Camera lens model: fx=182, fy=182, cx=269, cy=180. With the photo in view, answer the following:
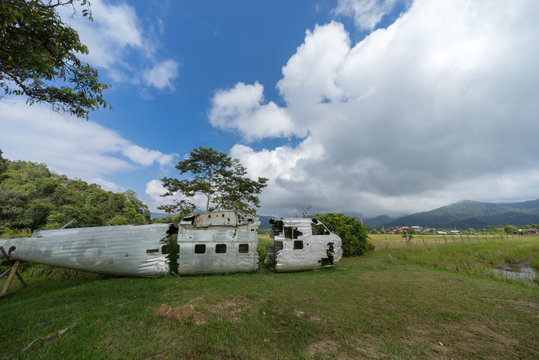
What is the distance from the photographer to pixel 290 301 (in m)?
6.55

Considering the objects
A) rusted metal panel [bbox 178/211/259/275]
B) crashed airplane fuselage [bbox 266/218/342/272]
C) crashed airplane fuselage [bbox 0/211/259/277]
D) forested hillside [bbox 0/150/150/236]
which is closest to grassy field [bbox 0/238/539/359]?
crashed airplane fuselage [bbox 0/211/259/277]

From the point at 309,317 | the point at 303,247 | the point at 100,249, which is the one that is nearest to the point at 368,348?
the point at 309,317

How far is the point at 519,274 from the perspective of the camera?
10258mm

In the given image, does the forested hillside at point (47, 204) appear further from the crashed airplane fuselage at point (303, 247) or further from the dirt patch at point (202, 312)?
the crashed airplane fuselage at point (303, 247)

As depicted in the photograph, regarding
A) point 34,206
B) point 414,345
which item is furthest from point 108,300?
point 34,206

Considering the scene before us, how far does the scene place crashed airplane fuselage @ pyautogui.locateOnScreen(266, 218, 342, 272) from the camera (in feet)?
35.6

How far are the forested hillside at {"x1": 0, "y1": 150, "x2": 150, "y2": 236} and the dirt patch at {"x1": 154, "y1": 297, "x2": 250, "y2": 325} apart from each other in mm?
13297

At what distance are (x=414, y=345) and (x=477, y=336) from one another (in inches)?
74.1

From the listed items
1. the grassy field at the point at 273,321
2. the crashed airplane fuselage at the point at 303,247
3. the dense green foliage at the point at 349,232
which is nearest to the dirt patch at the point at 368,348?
the grassy field at the point at 273,321

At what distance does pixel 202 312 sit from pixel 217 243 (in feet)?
15.6

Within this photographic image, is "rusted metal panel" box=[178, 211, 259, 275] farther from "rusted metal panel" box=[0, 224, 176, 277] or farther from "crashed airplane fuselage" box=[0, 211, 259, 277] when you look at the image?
"rusted metal panel" box=[0, 224, 176, 277]

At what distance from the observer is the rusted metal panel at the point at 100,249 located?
8.96m

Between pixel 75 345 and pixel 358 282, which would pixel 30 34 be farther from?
pixel 358 282

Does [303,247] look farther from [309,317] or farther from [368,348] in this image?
[368,348]
